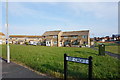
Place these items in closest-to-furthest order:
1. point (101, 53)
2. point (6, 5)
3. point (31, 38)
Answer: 1. point (6, 5)
2. point (101, 53)
3. point (31, 38)

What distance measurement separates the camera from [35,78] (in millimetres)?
4785

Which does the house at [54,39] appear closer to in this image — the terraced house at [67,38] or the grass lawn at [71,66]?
the terraced house at [67,38]

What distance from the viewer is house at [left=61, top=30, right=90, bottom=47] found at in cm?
3967

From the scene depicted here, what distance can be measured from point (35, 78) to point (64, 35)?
39.4 metres

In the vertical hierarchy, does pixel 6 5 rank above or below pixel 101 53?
above

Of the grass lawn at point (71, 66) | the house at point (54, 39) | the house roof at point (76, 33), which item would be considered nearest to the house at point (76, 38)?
the house roof at point (76, 33)

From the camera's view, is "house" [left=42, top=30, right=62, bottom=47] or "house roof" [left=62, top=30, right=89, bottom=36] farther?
"house" [left=42, top=30, right=62, bottom=47]

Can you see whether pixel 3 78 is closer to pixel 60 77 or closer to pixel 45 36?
pixel 60 77

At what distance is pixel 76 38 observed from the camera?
42.0 meters

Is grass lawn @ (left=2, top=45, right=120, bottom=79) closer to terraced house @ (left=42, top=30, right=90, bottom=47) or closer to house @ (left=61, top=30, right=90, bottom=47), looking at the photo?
house @ (left=61, top=30, right=90, bottom=47)

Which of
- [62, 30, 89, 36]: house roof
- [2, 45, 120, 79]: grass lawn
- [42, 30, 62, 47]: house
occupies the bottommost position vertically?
[2, 45, 120, 79]: grass lawn

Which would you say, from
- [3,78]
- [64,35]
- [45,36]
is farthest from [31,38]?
[3,78]

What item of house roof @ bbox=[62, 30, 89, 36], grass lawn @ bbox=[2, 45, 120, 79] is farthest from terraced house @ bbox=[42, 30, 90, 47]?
grass lawn @ bbox=[2, 45, 120, 79]

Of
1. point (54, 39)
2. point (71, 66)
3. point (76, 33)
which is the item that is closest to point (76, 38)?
Result: point (76, 33)
